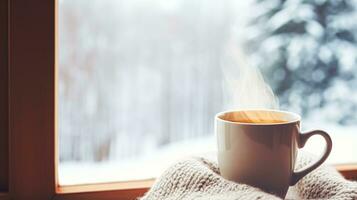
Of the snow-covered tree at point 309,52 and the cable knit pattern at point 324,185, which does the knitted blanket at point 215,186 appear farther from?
the snow-covered tree at point 309,52

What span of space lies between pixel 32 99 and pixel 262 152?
30 centimetres

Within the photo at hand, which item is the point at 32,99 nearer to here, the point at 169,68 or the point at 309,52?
the point at 169,68

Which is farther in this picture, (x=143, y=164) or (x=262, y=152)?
(x=143, y=164)

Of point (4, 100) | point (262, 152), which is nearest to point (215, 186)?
point (262, 152)

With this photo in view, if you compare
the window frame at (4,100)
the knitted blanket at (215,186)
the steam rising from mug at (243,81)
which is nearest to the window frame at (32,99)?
the window frame at (4,100)

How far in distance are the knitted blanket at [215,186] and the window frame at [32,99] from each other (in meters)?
0.16

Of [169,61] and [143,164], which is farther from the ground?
[169,61]

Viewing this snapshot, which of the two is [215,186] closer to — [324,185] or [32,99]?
[324,185]

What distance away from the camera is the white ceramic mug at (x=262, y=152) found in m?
0.57

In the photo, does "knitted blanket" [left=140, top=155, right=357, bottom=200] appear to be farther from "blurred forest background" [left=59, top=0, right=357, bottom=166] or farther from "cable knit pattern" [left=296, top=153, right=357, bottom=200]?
"blurred forest background" [left=59, top=0, right=357, bottom=166]

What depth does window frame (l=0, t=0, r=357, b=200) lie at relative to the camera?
621 mm

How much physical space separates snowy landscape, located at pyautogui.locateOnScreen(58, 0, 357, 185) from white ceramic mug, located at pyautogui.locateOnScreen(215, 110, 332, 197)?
4.5 inches

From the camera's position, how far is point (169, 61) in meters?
0.72

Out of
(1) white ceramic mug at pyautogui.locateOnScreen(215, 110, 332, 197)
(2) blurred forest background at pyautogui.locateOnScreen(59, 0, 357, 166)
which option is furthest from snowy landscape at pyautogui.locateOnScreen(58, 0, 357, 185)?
(1) white ceramic mug at pyautogui.locateOnScreen(215, 110, 332, 197)
